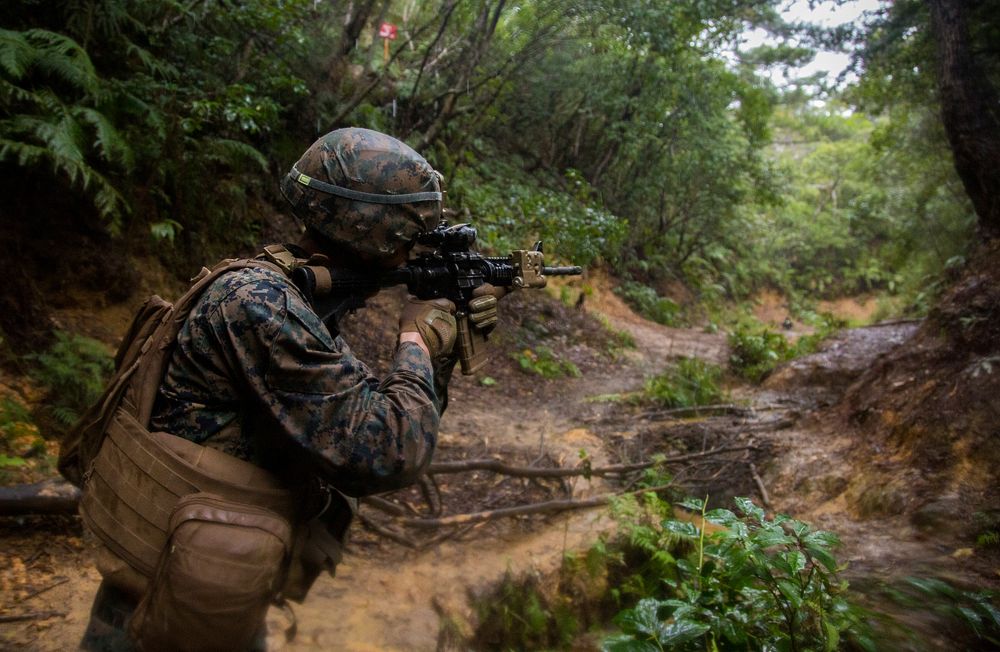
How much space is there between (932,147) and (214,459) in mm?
10801

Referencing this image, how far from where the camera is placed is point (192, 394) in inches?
63.7

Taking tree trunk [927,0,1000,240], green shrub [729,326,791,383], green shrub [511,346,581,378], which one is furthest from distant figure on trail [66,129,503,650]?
green shrub [729,326,791,383]

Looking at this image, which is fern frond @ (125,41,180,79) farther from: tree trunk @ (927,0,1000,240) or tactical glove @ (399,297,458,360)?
tree trunk @ (927,0,1000,240)

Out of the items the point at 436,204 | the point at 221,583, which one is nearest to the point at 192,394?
the point at 221,583

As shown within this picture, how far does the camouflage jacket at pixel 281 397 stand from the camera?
5.07ft

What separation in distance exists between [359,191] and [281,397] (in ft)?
2.43

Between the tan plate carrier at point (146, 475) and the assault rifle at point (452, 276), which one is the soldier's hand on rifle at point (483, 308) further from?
the tan plate carrier at point (146, 475)

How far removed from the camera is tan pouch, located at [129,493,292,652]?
1490mm

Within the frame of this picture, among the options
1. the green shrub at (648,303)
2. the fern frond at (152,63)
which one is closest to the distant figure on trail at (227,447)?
the fern frond at (152,63)

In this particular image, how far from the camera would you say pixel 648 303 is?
→ 1481 cm

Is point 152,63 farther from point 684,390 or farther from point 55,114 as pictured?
point 684,390

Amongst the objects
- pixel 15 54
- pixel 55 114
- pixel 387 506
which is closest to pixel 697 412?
pixel 387 506

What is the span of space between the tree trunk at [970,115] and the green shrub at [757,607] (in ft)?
16.0

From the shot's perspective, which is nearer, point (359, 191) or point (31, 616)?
point (359, 191)
